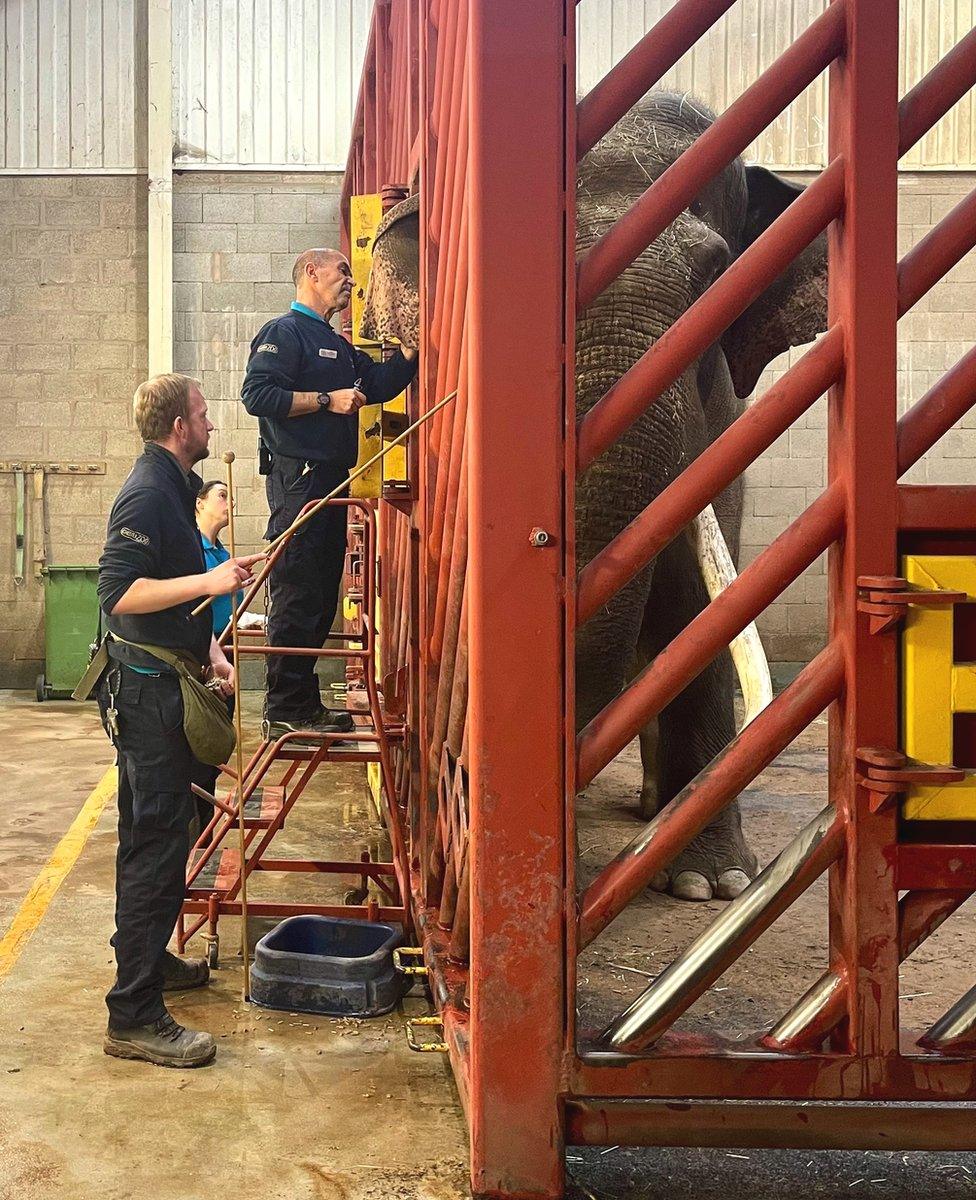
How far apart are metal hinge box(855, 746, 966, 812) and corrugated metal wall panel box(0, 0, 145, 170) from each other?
38.2 feet

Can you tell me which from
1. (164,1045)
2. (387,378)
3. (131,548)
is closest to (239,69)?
(387,378)

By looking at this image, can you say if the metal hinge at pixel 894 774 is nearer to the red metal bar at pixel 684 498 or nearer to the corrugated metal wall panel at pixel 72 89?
the red metal bar at pixel 684 498

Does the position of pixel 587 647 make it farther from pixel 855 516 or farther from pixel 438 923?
pixel 855 516

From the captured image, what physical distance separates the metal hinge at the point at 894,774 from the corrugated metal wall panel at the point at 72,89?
1164 centimetres

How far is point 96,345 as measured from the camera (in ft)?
42.5

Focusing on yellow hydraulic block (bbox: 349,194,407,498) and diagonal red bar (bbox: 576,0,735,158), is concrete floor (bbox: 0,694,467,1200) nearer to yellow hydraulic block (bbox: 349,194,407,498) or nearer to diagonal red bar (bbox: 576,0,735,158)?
yellow hydraulic block (bbox: 349,194,407,498)

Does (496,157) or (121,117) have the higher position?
(121,117)

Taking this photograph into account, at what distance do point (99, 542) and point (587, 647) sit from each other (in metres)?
9.47

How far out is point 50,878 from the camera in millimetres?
5957

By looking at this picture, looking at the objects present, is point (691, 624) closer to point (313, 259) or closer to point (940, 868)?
point (940, 868)

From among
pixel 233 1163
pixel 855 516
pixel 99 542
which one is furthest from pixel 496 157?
pixel 99 542

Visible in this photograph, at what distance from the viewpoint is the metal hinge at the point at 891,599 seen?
9.03 feet

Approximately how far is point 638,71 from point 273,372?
3.09 metres

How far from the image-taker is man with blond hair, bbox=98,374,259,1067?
386 cm
